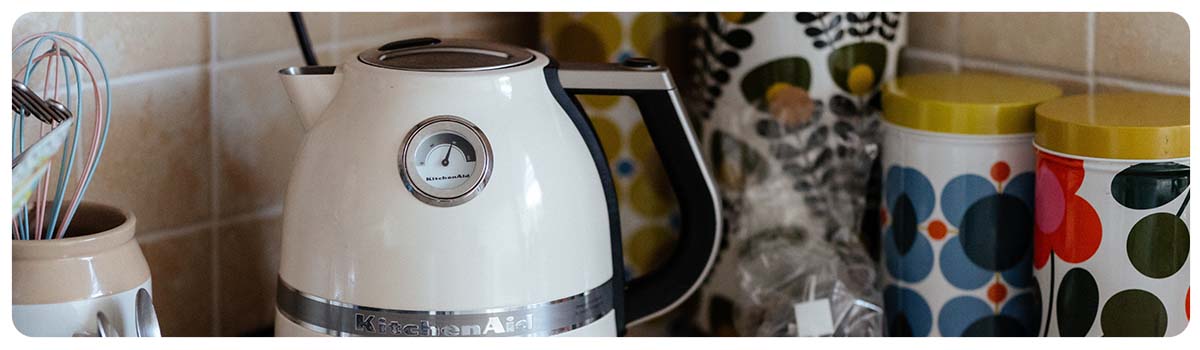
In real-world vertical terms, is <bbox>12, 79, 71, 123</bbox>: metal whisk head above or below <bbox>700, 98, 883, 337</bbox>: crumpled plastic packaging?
above

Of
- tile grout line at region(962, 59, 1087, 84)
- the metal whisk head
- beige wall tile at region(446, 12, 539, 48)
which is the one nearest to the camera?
the metal whisk head

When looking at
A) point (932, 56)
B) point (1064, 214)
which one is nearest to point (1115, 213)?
point (1064, 214)

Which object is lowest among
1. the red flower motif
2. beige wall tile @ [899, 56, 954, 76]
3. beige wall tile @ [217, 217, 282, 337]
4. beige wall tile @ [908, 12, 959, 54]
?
beige wall tile @ [217, 217, 282, 337]

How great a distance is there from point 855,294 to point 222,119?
40 centimetres

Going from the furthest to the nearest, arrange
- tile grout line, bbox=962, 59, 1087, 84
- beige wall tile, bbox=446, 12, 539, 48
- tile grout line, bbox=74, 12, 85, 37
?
beige wall tile, bbox=446, 12, 539, 48, tile grout line, bbox=962, 59, 1087, 84, tile grout line, bbox=74, 12, 85, 37

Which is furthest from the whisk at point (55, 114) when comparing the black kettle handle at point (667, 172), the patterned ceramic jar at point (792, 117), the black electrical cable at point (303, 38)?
the patterned ceramic jar at point (792, 117)

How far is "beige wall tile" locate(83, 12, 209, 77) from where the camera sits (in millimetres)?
618

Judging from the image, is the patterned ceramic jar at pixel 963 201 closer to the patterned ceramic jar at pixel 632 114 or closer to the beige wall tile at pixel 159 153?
the patterned ceramic jar at pixel 632 114

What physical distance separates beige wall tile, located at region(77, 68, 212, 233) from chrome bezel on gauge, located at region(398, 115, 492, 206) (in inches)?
8.1

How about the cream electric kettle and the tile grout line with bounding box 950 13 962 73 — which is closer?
the cream electric kettle

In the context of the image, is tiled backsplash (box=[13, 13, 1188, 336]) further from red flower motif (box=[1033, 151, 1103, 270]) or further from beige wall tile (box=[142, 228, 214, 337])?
red flower motif (box=[1033, 151, 1103, 270])

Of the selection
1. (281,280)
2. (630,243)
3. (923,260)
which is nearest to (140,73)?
(281,280)

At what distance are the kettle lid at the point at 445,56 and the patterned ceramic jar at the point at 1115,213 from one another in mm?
276

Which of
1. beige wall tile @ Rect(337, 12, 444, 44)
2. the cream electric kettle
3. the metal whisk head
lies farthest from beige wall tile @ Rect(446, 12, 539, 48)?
the metal whisk head
